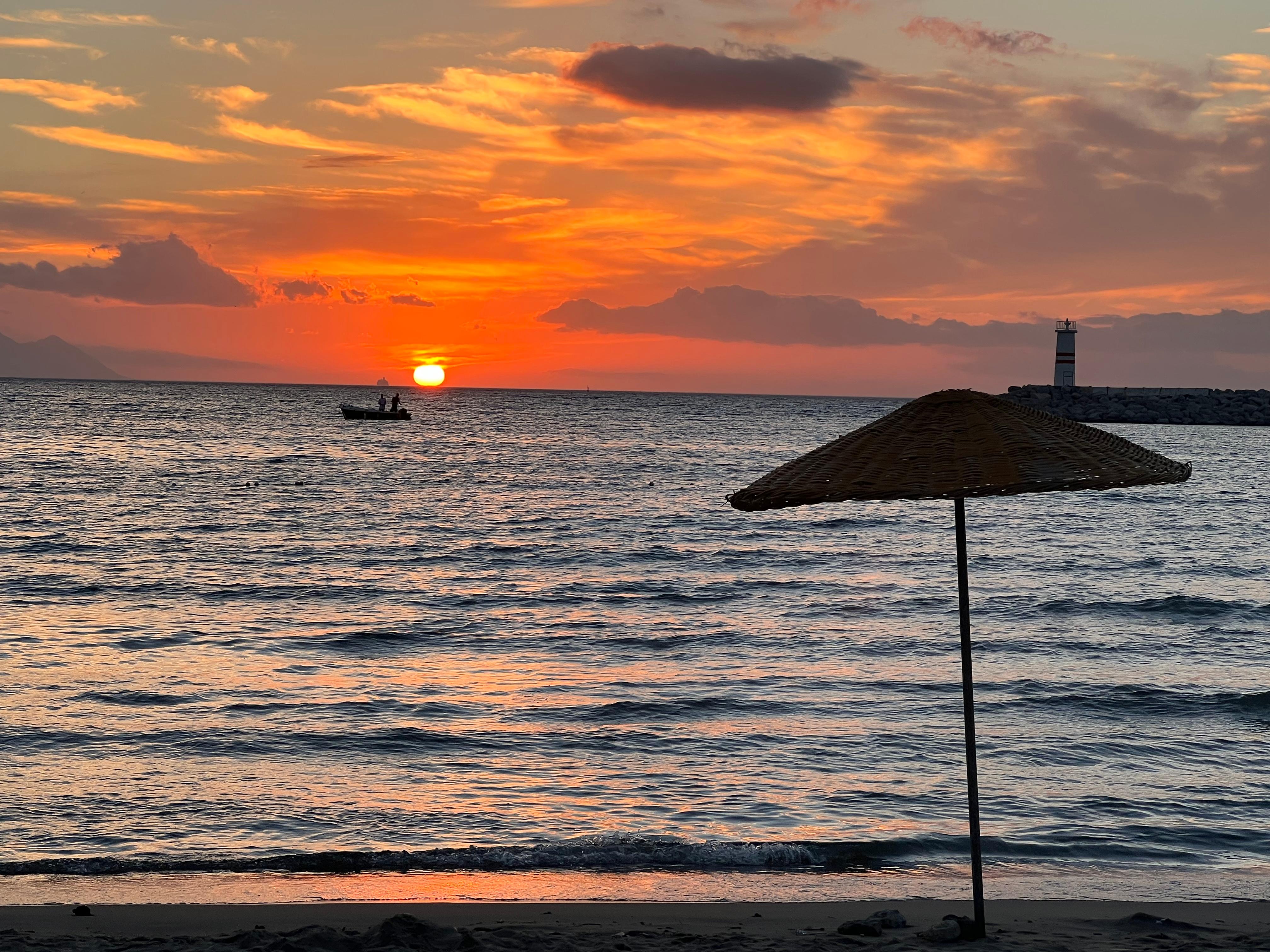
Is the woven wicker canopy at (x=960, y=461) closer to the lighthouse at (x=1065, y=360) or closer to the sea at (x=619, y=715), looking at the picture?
the sea at (x=619, y=715)

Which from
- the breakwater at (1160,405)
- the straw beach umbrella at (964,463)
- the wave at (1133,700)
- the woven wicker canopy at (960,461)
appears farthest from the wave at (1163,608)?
the breakwater at (1160,405)

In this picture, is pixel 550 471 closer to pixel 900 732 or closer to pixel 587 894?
pixel 900 732

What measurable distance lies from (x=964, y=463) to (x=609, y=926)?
360 centimetres

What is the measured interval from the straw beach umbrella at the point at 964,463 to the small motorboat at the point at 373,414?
111 m

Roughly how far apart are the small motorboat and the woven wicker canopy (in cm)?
11149

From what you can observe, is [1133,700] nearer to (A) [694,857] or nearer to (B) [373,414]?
(A) [694,857]

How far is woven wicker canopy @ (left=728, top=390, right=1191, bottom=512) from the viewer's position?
5.23 meters

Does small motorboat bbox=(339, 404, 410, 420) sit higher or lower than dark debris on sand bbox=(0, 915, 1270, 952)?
higher

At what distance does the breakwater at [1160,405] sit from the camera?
126 m

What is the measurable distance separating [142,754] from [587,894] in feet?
17.6

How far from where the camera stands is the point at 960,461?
17.9ft

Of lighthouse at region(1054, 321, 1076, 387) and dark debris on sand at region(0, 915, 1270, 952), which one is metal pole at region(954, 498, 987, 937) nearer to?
dark debris on sand at region(0, 915, 1270, 952)

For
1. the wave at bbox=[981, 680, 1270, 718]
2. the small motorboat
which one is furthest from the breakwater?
the wave at bbox=[981, 680, 1270, 718]

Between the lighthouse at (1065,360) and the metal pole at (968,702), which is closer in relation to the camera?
the metal pole at (968,702)
